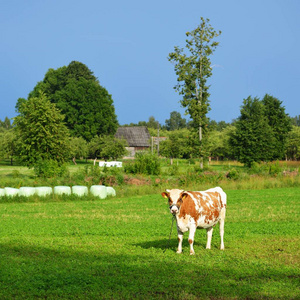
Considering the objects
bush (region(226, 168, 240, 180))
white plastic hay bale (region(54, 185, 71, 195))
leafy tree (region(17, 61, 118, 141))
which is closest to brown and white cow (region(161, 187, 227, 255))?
white plastic hay bale (region(54, 185, 71, 195))

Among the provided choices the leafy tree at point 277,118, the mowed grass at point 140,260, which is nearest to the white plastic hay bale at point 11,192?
the mowed grass at point 140,260

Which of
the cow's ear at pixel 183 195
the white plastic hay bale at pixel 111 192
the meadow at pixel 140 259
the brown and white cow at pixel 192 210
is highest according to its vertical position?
the cow's ear at pixel 183 195

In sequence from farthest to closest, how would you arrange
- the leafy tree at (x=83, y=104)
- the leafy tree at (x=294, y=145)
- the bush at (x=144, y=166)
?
the leafy tree at (x=294, y=145) < the leafy tree at (x=83, y=104) < the bush at (x=144, y=166)

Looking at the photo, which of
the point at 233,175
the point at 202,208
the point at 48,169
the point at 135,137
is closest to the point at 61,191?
the point at 48,169

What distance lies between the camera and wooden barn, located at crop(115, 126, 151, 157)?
109 m

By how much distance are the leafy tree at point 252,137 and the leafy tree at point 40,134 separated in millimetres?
35756

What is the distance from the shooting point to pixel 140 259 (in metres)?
9.77

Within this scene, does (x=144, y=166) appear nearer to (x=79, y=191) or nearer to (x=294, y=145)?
(x=79, y=191)

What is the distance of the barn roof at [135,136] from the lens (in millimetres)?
109250

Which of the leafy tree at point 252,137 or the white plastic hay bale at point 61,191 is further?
the leafy tree at point 252,137

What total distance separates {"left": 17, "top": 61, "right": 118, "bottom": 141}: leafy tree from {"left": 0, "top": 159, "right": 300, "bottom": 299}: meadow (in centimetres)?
6615

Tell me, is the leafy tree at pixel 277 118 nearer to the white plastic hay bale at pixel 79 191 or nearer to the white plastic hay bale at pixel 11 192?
the white plastic hay bale at pixel 79 191

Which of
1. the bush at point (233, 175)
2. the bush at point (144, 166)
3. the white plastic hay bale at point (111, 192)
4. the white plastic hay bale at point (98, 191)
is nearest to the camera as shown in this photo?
the white plastic hay bale at point (98, 191)

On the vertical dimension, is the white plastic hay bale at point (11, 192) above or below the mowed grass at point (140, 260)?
above
